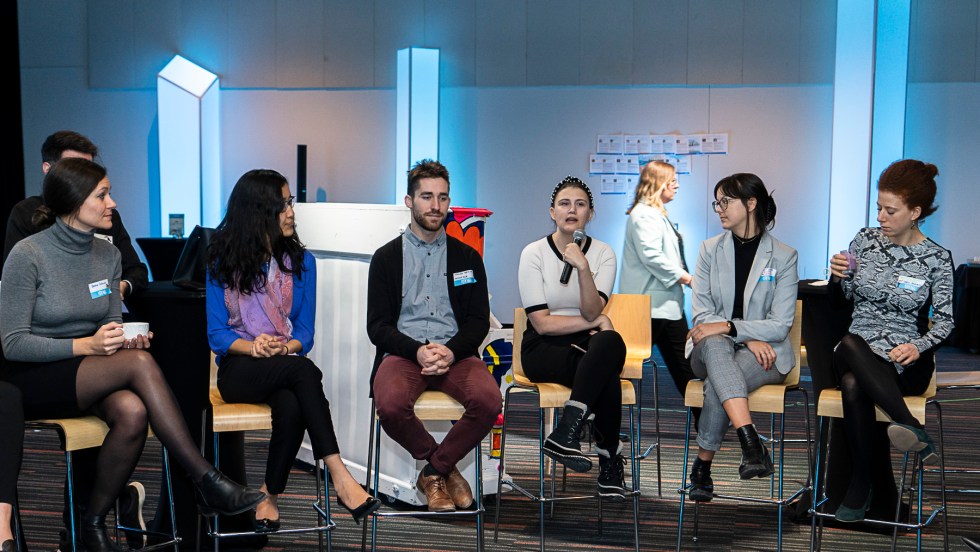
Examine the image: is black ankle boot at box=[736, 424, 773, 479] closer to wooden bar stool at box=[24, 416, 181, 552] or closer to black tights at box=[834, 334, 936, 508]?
black tights at box=[834, 334, 936, 508]

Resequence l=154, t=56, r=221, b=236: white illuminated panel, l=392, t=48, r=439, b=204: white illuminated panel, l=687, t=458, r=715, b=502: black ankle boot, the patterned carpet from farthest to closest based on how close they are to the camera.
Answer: l=154, t=56, r=221, b=236: white illuminated panel → l=392, t=48, r=439, b=204: white illuminated panel → the patterned carpet → l=687, t=458, r=715, b=502: black ankle boot

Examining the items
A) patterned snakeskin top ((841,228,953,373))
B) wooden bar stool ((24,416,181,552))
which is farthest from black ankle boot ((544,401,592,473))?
wooden bar stool ((24,416,181,552))

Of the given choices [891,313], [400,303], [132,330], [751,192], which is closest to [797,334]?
[891,313]

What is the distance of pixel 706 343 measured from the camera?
3354mm

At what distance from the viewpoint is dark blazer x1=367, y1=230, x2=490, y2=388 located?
328cm

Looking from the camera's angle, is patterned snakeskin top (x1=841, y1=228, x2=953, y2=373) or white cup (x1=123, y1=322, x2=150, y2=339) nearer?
white cup (x1=123, y1=322, x2=150, y2=339)

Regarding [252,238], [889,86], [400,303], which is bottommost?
[400,303]

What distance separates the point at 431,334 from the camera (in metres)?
→ 3.41

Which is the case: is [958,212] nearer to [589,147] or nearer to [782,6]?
[782,6]

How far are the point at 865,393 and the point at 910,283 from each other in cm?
45

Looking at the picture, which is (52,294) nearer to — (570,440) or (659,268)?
(570,440)

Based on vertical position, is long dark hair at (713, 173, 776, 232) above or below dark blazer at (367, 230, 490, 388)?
above

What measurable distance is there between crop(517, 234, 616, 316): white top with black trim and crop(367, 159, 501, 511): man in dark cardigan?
22cm

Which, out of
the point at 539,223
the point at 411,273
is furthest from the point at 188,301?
the point at 539,223
